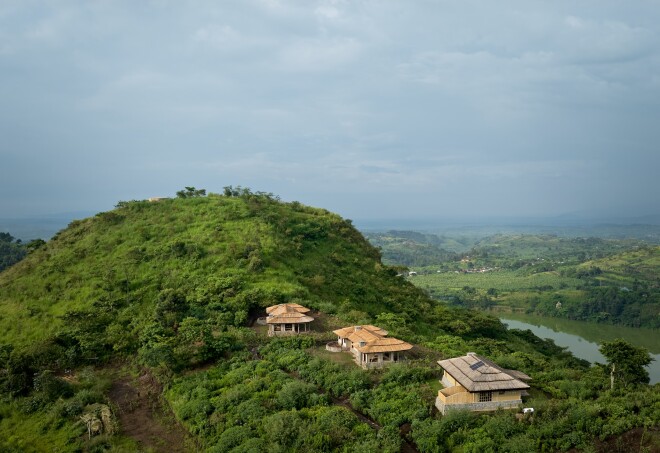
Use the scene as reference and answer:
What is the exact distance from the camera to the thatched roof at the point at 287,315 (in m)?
26.6

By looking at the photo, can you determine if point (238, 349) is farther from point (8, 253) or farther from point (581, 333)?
point (581, 333)

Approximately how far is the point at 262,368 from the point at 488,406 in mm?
10176

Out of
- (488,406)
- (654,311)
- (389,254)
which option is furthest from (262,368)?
(389,254)

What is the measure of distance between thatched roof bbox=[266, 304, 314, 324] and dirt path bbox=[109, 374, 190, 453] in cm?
702

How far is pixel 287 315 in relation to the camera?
1058 inches

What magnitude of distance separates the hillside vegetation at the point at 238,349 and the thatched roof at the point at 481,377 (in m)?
0.97

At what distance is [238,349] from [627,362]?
1785cm

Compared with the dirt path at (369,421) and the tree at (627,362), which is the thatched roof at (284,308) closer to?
the dirt path at (369,421)

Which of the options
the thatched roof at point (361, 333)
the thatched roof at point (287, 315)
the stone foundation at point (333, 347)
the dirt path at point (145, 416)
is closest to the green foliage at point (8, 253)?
the dirt path at point (145, 416)

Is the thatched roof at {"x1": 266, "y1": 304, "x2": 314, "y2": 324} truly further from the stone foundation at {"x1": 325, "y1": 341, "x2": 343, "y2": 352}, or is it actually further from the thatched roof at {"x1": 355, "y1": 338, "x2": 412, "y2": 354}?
the thatched roof at {"x1": 355, "y1": 338, "x2": 412, "y2": 354}

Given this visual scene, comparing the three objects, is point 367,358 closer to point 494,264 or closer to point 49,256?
point 49,256

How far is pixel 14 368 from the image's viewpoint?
2267 cm

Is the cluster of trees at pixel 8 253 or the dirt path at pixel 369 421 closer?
the dirt path at pixel 369 421

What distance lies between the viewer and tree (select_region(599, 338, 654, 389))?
19.0 m
